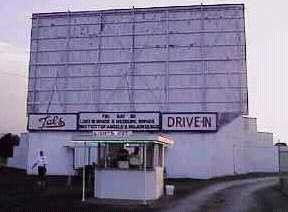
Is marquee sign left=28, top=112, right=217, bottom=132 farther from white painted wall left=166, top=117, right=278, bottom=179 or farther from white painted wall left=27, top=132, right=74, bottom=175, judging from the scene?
white painted wall left=27, top=132, right=74, bottom=175

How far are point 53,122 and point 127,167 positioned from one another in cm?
2214

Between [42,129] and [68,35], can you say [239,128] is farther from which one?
[68,35]

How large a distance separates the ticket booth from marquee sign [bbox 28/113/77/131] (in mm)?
20448

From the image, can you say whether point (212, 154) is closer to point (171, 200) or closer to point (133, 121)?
point (133, 121)

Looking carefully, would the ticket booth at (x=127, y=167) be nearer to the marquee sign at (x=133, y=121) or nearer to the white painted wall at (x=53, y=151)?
the marquee sign at (x=133, y=121)

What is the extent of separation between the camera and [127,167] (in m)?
25.7

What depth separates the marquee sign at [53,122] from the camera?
4641 centimetres

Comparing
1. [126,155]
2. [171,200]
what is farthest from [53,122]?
[171,200]

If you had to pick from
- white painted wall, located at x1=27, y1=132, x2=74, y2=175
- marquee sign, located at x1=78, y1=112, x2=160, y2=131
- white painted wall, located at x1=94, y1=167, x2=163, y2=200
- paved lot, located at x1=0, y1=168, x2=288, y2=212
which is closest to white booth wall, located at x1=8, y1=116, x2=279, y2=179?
white painted wall, located at x1=27, y1=132, x2=74, y2=175

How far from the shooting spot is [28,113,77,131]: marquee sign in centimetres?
4641

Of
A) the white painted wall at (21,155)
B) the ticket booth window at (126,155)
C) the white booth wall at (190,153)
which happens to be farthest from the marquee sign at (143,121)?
the ticket booth window at (126,155)

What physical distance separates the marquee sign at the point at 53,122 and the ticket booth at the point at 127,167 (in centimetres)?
2045

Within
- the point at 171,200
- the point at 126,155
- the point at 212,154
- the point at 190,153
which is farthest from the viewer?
the point at 212,154

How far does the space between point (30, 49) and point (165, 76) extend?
16214 millimetres
